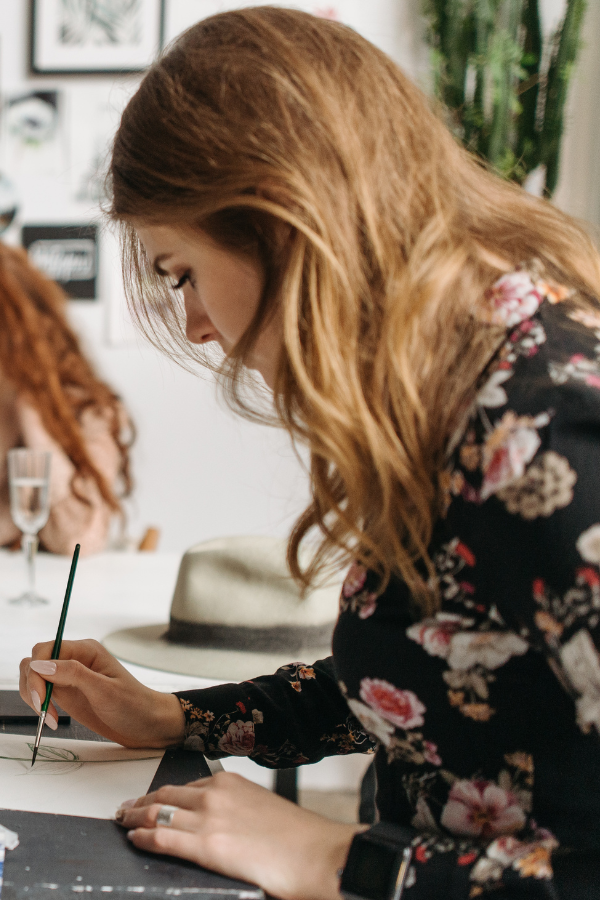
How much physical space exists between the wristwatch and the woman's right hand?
246 millimetres

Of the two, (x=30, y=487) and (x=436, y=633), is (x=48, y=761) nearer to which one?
(x=436, y=633)

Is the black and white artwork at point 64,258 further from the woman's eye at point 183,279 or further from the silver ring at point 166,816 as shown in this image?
the silver ring at point 166,816

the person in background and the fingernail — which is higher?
the fingernail

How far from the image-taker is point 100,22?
8.14ft

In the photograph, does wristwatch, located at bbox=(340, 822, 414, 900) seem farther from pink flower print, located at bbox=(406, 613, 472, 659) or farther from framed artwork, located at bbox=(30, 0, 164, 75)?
framed artwork, located at bbox=(30, 0, 164, 75)

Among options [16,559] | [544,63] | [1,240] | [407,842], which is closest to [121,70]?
[1,240]

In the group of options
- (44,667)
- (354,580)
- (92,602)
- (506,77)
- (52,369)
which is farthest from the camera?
(52,369)

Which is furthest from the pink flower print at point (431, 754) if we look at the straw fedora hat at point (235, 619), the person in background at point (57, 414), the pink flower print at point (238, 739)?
the person in background at point (57, 414)

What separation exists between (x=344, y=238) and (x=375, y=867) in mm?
400

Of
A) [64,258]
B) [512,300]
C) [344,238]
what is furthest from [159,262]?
[64,258]

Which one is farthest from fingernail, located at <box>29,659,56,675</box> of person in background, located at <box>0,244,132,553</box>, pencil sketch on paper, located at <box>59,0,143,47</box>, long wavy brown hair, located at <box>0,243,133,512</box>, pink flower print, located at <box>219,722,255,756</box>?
pencil sketch on paper, located at <box>59,0,143,47</box>

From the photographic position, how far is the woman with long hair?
0.50 metres

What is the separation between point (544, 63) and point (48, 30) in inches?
56.9

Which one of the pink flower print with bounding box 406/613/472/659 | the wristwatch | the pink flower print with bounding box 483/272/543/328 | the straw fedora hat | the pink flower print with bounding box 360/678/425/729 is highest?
the pink flower print with bounding box 483/272/543/328
